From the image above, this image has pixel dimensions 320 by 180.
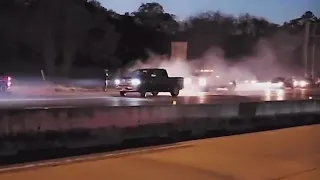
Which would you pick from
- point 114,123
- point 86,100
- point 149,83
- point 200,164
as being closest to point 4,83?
point 86,100

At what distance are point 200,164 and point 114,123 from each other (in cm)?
573

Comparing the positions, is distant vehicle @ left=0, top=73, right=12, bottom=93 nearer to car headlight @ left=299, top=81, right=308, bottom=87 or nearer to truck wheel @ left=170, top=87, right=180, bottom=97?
truck wheel @ left=170, top=87, right=180, bottom=97

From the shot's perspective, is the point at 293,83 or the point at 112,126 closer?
the point at 112,126

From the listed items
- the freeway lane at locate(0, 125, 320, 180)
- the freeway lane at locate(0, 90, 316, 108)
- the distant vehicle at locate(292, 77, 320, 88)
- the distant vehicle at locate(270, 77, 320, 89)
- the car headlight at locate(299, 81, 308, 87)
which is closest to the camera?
the freeway lane at locate(0, 125, 320, 180)

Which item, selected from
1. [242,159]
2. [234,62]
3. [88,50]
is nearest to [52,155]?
[242,159]

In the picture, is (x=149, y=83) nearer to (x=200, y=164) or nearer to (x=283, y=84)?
(x=200, y=164)

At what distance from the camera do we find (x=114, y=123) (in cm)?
A: 1678

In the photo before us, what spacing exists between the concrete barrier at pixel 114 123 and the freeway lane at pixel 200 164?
3.37 m

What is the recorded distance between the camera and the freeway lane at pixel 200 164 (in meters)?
9.95

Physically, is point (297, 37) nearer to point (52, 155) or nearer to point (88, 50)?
point (88, 50)

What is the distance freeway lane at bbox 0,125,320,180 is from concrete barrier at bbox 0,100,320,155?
337cm

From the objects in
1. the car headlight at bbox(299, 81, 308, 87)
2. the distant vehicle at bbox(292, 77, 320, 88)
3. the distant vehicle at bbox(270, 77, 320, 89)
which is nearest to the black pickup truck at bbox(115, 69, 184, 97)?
the distant vehicle at bbox(270, 77, 320, 89)

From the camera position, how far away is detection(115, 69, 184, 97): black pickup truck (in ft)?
115

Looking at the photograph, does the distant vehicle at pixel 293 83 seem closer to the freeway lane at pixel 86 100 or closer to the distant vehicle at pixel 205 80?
the distant vehicle at pixel 205 80
